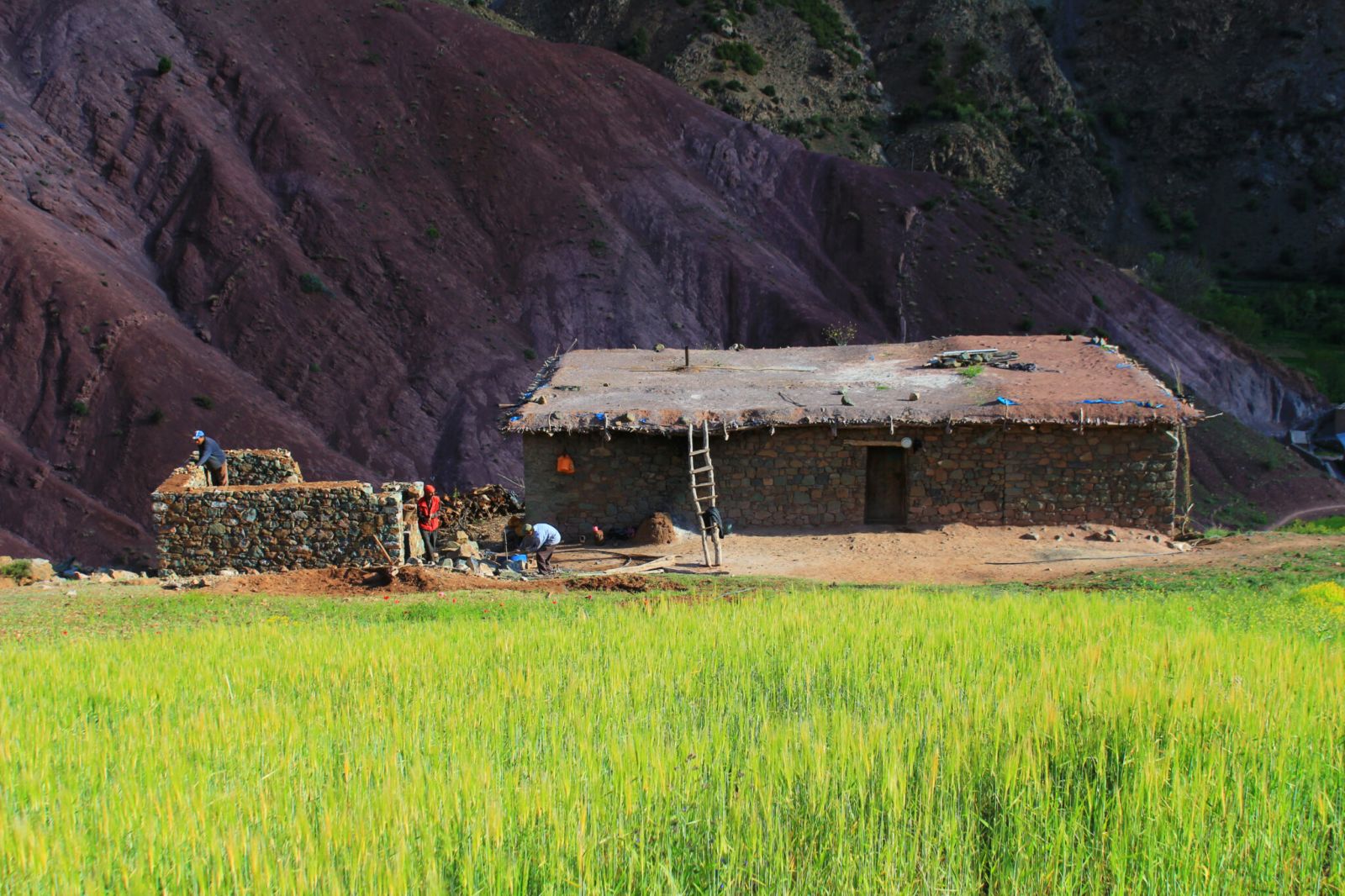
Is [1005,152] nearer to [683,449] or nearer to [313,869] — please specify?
[683,449]

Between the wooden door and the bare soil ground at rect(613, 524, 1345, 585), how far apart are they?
799mm

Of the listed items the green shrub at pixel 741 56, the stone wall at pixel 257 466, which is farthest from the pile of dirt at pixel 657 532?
the green shrub at pixel 741 56

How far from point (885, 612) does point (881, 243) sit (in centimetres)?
4049

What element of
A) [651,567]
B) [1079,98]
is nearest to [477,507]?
[651,567]

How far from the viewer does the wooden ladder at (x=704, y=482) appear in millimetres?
18772

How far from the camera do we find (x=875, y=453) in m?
20.5

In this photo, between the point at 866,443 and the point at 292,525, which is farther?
the point at 866,443

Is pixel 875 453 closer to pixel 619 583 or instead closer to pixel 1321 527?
pixel 619 583

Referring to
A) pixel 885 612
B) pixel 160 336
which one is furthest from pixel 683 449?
pixel 160 336

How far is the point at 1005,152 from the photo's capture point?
2427 inches

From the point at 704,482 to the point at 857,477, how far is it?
2745mm

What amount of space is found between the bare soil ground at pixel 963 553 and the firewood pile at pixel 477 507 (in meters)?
6.42

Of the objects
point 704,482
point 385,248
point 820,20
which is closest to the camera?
point 704,482

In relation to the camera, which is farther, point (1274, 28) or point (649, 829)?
point (1274, 28)
